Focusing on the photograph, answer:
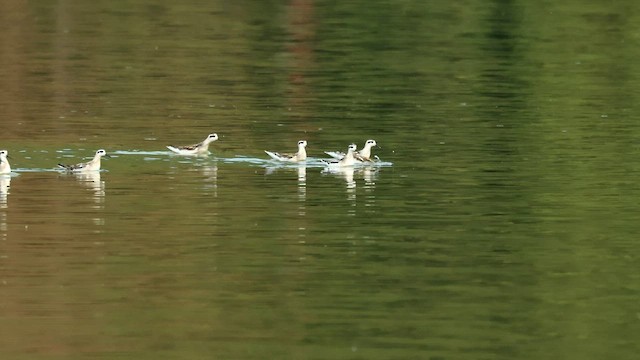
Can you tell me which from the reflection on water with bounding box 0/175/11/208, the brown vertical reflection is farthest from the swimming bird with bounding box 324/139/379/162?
the brown vertical reflection

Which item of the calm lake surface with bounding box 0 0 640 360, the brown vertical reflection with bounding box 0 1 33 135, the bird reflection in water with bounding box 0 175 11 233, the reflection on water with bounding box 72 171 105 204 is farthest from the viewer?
the brown vertical reflection with bounding box 0 1 33 135

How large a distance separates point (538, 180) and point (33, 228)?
988 cm

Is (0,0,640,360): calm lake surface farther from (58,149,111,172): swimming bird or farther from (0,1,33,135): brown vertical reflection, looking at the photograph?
(58,149,111,172): swimming bird

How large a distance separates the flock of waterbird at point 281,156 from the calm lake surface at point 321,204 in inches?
10.6

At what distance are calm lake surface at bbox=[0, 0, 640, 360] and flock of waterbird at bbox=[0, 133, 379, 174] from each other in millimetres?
270

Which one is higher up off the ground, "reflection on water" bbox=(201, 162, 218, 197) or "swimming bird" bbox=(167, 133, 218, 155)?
"swimming bird" bbox=(167, 133, 218, 155)

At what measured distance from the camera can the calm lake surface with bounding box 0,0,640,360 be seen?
894 inches

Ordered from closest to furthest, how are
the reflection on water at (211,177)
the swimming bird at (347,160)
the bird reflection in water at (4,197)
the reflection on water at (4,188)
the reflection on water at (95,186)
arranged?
the bird reflection in water at (4,197) < the reflection on water at (95,186) < the reflection on water at (4,188) < the reflection on water at (211,177) < the swimming bird at (347,160)

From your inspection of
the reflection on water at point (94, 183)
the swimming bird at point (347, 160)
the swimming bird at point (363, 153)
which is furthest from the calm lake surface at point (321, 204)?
the swimming bird at point (363, 153)

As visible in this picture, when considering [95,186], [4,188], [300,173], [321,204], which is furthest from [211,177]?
[321,204]

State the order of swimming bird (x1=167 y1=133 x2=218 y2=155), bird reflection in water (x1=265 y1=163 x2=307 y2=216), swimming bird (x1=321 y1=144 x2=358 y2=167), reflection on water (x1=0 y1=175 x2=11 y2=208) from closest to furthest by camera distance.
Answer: reflection on water (x1=0 y1=175 x2=11 y2=208), bird reflection in water (x1=265 y1=163 x2=307 y2=216), swimming bird (x1=321 y1=144 x2=358 y2=167), swimming bird (x1=167 y1=133 x2=218 y2=155)

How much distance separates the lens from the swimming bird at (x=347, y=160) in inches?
1459

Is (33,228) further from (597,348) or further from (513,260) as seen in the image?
(597,348)

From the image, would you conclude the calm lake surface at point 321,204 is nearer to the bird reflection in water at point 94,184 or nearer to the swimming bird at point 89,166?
the bird reflection in water at point 94,184
